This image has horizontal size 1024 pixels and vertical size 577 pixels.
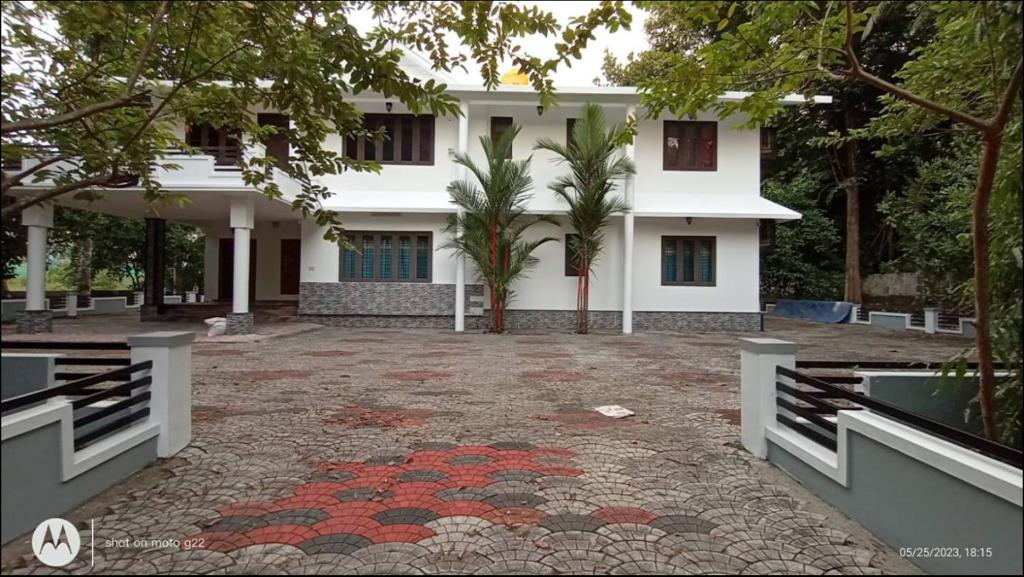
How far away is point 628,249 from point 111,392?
464 inches

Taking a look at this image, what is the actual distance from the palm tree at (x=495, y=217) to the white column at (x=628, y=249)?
229 cm

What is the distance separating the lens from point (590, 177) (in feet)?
41.6

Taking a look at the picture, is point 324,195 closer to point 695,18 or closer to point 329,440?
point 329,440

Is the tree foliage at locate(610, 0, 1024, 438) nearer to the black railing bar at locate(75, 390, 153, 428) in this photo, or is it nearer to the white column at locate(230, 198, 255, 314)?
the black railing bar at locate(75, 390, 153, 428)

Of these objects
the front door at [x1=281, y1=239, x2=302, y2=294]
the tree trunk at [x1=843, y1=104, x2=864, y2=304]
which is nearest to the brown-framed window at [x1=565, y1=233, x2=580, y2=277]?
the front door at [x1=281, y1=239, x2=302, y2=294]

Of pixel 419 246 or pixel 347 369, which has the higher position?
pixel 419 246

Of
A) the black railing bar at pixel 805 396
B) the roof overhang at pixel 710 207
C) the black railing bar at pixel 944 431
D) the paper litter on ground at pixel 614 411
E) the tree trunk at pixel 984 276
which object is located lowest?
the paper litter on ground at pixel 614 411

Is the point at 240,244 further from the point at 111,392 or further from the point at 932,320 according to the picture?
the point at 932,320

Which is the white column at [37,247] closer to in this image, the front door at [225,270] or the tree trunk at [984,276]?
the front door at [225,270]

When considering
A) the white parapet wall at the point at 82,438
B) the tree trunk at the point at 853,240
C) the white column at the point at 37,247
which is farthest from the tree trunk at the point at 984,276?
the tree trunk at the point at 853,240

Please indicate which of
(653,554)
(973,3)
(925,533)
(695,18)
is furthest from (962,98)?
(653,554)

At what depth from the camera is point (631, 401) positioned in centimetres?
609

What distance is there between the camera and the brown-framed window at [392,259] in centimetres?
1448

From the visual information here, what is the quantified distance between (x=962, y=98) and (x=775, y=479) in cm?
344
